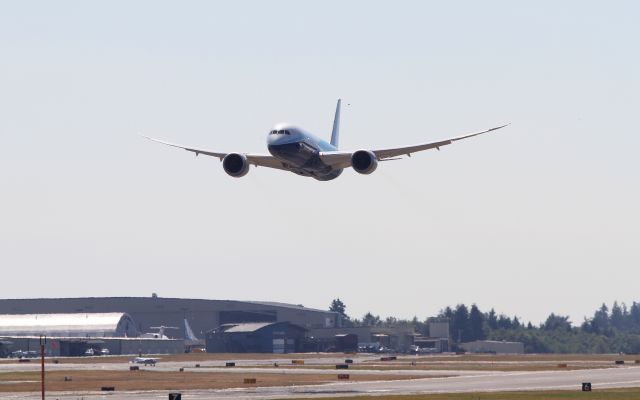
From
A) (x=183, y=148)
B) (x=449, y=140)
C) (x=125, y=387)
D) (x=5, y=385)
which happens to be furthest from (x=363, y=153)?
(x=5, y=385)

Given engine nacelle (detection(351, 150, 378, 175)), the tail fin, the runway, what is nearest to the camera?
the runway

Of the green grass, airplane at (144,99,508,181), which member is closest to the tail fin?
airplane at (144,99,508,181)

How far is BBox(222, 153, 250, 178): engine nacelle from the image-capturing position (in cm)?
9700

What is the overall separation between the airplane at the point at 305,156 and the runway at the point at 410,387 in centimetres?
1679

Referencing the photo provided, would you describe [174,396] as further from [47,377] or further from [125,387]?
[47,377]

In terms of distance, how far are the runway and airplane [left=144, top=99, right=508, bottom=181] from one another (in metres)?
16.8

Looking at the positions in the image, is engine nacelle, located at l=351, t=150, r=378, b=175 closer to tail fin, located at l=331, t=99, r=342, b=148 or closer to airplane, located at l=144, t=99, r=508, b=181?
airplane, located at l=144, t=99, r=508, b=181

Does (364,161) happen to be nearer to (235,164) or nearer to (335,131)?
(235,164)

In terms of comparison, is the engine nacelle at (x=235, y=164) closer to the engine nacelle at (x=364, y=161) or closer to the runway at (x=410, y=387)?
the engine nacelle at (x=364, y=161)

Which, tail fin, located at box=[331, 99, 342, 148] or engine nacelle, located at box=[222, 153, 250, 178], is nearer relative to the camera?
engine nacelle, located at box=[222, 153, 250, 178]

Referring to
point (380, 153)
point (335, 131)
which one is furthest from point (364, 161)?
point (335, 131)

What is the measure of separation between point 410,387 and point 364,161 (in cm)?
1733

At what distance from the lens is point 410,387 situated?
9100 centimetres

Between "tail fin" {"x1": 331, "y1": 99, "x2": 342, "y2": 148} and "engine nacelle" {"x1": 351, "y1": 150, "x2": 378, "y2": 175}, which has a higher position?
"tail fin" {"x1": 331, "y1": 99, "x2": 342, "y2": 148}
